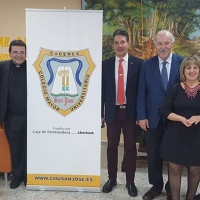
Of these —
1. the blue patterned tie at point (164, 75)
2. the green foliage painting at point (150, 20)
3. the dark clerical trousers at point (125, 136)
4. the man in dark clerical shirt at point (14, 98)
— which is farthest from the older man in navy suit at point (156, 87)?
the green foliage painting at point (150, 20)

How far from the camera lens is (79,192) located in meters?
2.96

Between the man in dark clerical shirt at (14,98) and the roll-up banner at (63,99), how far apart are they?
19 cm

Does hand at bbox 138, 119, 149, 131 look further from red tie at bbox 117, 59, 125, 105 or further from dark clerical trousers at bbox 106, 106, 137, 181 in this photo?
red tie at bbox 117, 59, 125, 105

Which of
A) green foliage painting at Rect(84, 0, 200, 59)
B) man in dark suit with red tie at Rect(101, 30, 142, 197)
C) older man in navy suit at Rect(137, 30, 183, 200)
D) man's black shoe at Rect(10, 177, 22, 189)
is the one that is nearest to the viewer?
older man in navy suit at Rect(137, 30, 183, 200)

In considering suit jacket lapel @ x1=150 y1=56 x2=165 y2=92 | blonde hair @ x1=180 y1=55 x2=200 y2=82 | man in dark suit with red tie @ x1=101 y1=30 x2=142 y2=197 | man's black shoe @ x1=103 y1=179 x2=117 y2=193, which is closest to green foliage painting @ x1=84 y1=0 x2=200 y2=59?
man in dark suit with red tie @ x1=101 y1=30 x2=142 y2=197

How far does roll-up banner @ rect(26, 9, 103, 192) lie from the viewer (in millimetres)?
2670

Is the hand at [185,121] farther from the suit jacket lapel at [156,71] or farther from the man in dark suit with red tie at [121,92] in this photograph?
the man in dark suit with red tie at [121,92]

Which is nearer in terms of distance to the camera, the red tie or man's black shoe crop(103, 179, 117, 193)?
the red tie

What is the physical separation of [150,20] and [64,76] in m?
2.11

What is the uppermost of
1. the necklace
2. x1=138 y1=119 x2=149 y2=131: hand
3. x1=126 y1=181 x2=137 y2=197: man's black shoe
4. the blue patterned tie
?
the blue patterned tie

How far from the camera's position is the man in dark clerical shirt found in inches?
115

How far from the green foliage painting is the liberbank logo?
1.77m

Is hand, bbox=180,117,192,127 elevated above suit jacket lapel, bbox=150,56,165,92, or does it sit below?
below

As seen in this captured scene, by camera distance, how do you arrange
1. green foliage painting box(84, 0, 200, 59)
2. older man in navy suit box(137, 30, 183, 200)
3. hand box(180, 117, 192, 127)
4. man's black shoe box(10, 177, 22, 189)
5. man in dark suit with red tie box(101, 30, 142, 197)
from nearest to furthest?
hand box(180, 117, 192, 127) → older man in navy suit box(137, 30, 183, 200) → man in dark suit with red tie box(101, 30, 142, 197) → man's black shoe box(10, 177, 22, 189) → green foliage painting box(84, 0, 200, 59)
